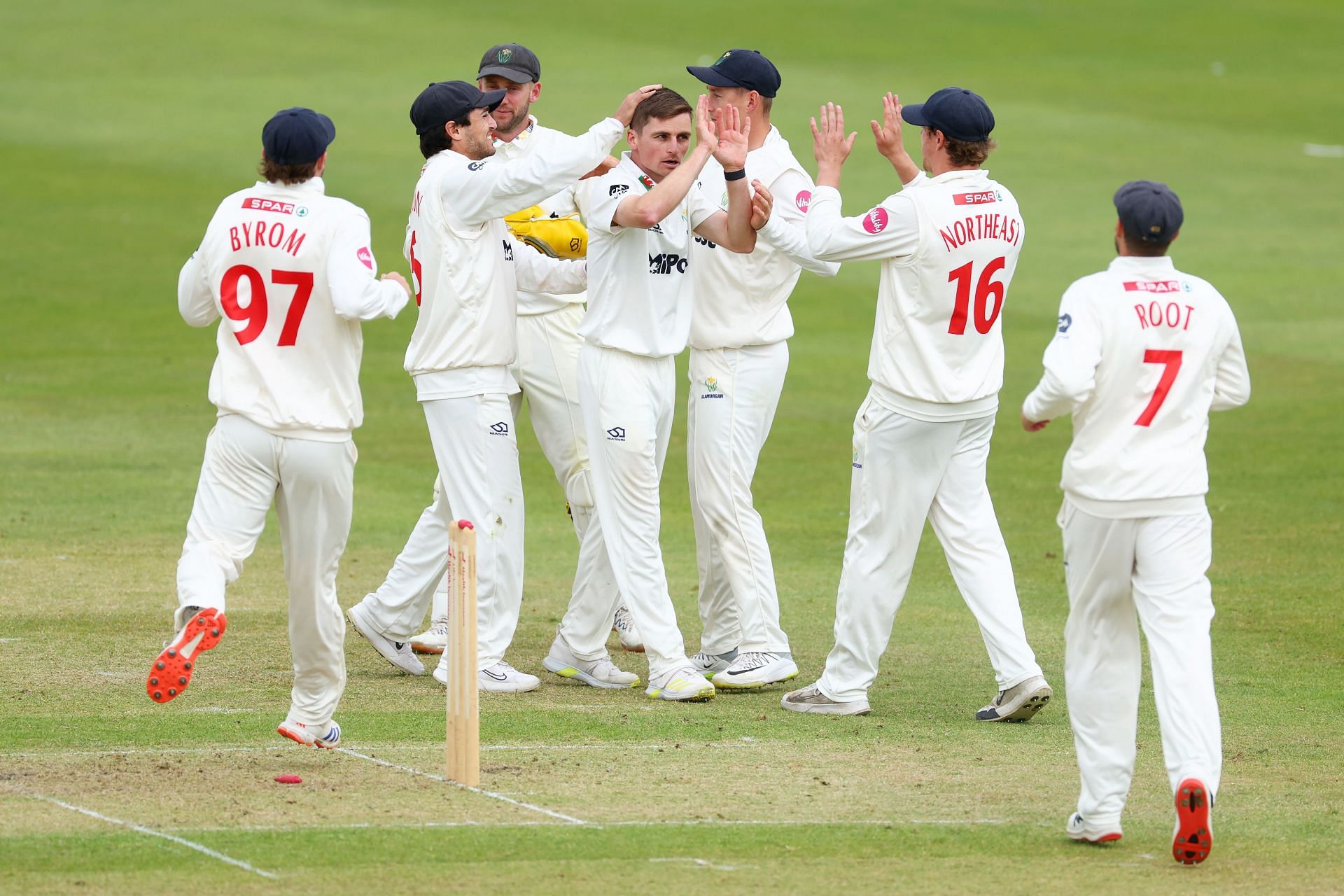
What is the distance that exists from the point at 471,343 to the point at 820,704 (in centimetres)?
224

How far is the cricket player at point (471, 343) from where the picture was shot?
27.9ft

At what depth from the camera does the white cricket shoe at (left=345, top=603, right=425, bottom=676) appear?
29.9ft

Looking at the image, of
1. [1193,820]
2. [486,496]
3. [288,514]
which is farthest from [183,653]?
[1193,820]

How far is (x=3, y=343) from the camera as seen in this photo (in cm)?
2089

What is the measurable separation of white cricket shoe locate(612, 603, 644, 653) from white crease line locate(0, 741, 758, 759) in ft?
7.39

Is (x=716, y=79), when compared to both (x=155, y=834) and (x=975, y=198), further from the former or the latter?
(x=155, y=834)

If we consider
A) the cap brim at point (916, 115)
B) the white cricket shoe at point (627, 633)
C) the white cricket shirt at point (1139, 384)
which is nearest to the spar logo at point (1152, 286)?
the white cricket shirt at point (1139, 384)

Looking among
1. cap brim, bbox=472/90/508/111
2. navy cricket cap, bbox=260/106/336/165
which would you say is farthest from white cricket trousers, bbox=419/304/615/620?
navy cricket cap, bbox=260/106/336/165

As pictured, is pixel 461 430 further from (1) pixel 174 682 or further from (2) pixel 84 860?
(2) pixel 84 860

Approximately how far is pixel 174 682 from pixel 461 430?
2.33 metres

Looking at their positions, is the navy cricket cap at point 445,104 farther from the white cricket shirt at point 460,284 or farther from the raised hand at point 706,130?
the raised hand at point 706,130

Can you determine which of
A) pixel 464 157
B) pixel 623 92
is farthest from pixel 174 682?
pixel 623 92

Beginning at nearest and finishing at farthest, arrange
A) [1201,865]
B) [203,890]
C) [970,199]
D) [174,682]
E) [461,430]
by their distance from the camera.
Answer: [203,890] < [1201,865] < [174,682] < [970,199] < [461,430]

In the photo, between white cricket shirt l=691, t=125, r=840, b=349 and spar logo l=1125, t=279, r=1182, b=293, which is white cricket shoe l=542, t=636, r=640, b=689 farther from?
spar logo l=1125, t=279, r=1182, b=293
